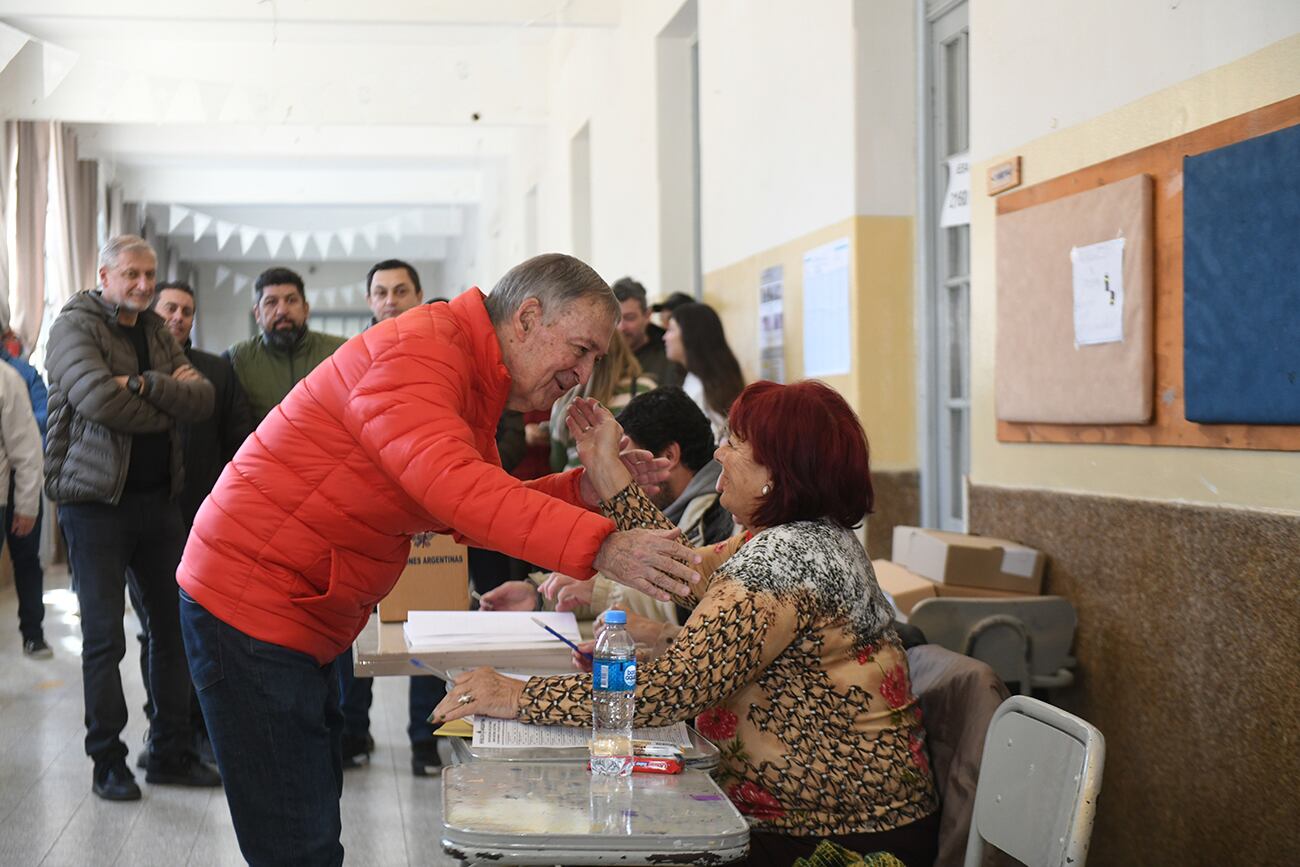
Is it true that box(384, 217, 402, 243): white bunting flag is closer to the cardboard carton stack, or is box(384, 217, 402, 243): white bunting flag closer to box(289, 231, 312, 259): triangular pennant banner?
box(289, 231, 312, 259): triangular pennant banner

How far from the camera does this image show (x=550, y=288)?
6.41 feet

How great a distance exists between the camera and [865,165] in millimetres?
4469

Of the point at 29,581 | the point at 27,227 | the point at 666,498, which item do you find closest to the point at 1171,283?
the point at 666,498

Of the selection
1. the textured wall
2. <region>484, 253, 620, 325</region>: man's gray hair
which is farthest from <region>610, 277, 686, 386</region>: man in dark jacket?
<region>484, 253, 620, 325</region>: man's gray hair

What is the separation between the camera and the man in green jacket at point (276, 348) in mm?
4598

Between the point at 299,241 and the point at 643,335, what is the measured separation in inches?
539

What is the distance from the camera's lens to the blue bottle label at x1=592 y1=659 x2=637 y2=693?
6.02 feet

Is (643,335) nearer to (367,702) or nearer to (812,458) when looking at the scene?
(367,702)

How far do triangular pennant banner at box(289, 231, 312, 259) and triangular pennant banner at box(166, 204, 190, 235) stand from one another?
1.54 metres

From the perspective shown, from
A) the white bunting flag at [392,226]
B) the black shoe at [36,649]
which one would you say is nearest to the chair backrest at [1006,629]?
the black shoe at [36,649]

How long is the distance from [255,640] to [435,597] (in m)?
0.95

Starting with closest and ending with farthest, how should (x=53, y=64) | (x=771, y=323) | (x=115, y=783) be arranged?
(x=115, y=783)
(x=771, y=323)
(x=53, y=64)

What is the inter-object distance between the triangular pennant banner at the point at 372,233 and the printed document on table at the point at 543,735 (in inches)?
662

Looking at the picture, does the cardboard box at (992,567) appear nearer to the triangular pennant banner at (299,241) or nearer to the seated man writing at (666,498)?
the seated man writing at (666,498)
